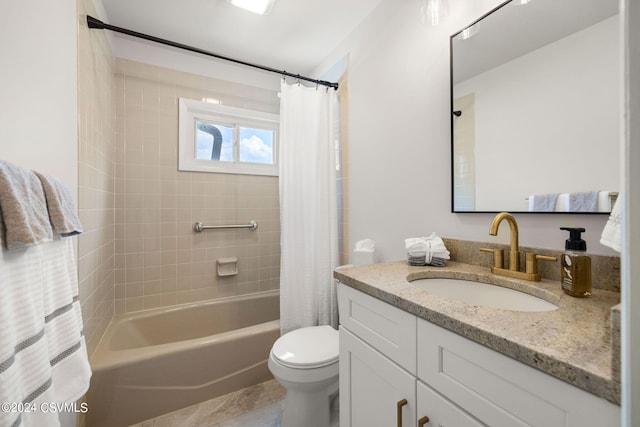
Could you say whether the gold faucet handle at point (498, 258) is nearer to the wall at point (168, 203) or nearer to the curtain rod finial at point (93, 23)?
the wall at point (168, 203)

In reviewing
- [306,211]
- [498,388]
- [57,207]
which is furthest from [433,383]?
[306,211]

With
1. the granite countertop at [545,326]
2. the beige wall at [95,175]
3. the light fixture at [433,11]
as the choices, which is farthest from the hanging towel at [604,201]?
the beige wall at [95,175]

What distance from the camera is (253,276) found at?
8.19 feet

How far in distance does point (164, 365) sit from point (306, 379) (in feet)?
2.89

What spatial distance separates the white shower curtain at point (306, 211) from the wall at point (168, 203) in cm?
73

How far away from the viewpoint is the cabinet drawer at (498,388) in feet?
1.41

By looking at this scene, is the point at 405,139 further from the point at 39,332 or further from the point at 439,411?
the point at 39,332

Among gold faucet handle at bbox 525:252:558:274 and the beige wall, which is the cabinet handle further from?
the beige wall

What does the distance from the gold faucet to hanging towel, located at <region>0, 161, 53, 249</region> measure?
50.0 inches

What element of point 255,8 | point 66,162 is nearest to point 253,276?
point 66,162

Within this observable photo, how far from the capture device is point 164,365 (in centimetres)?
152

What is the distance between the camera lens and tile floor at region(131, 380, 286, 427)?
1.45 metres

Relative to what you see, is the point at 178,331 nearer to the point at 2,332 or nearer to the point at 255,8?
the point at 2,332

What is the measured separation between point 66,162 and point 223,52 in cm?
154
